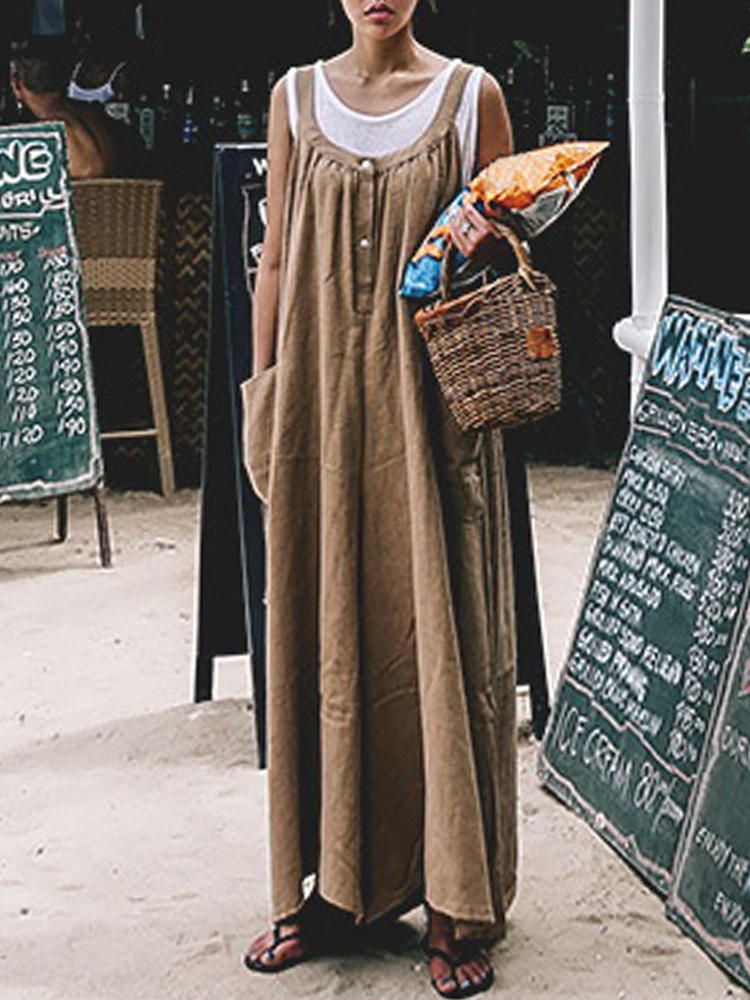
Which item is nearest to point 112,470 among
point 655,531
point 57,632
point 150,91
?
point 150,91

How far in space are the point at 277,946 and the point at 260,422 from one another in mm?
940

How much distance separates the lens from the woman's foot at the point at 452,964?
354cm

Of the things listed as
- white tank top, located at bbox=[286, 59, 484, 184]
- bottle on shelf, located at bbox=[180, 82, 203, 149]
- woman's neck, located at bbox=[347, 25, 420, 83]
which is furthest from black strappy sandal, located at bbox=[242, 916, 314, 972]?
bottle on shelf, located at bbox=[180, 82, 203, 149]

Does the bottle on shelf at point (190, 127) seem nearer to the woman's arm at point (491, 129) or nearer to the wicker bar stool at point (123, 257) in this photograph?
the wicker bar stool at point (123, 257)

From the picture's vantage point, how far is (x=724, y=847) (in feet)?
12.0

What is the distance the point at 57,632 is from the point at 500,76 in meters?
4.08

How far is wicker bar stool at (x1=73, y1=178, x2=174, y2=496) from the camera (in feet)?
24.7

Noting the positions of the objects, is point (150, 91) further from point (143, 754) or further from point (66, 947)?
point (66, 947)

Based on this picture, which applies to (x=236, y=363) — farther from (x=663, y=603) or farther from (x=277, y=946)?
(x=277, y=946)

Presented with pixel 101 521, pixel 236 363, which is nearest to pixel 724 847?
pixel 236 363

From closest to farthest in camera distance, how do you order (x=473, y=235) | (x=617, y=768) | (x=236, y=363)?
(x=473, y=235)
(x=617, y=768)
(x=236, y=363)

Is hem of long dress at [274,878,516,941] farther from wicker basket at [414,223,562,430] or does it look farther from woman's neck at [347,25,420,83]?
woman's neck at [347,25,420,83]

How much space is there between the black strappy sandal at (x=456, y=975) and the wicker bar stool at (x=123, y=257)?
4.14 m

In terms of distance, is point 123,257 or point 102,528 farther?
point 123,257
